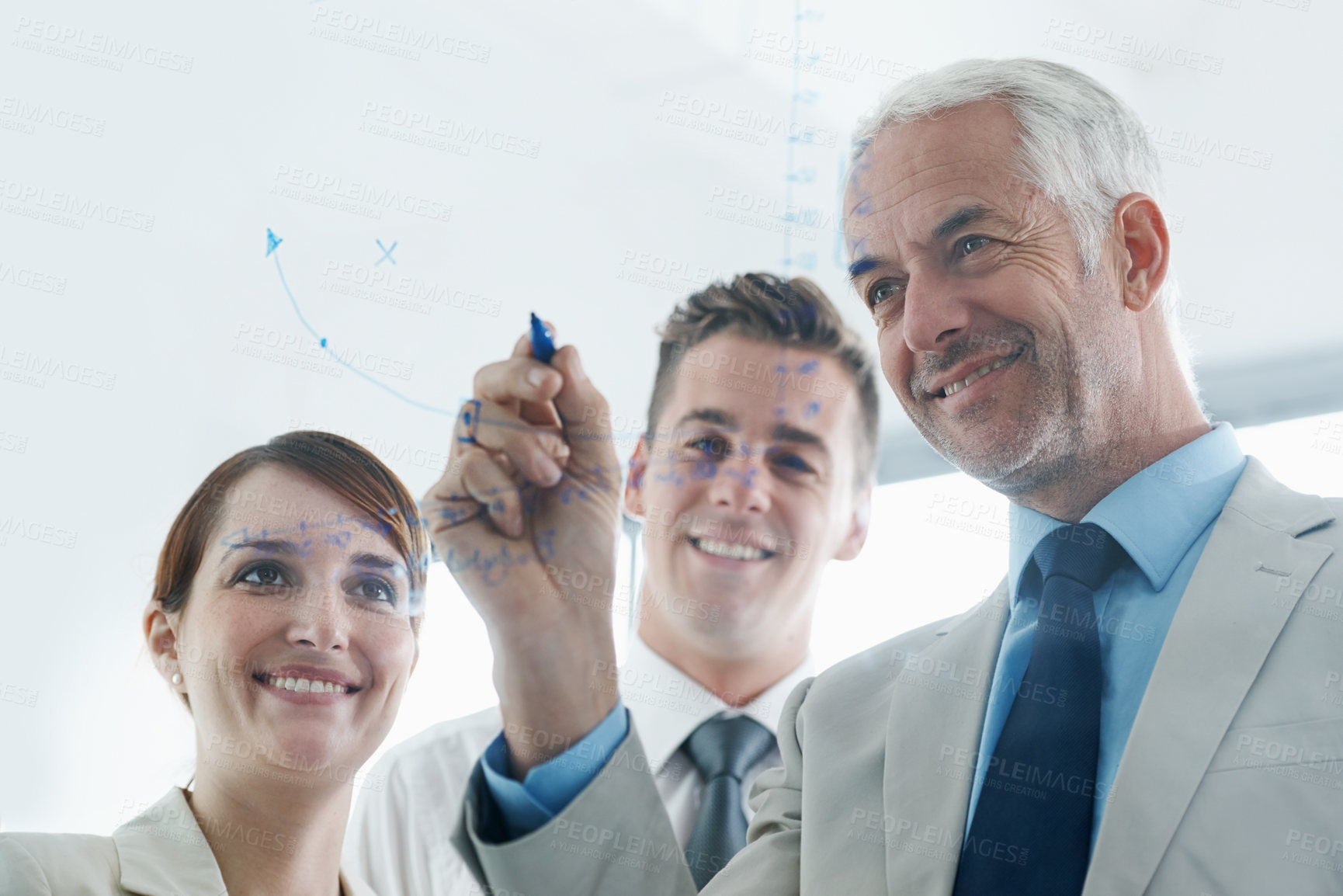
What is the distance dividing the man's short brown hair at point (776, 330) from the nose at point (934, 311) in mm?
300

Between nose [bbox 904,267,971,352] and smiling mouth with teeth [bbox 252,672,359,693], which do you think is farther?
smiling mouth with teeth [bbox 252,672,359,693]

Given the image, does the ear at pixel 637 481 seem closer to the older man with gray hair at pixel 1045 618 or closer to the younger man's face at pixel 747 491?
the younger man's face at pixel 747 491

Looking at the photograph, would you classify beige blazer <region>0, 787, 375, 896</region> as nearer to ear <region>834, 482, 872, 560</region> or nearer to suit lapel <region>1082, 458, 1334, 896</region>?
ear <region>834, 482, 872, 560</region>

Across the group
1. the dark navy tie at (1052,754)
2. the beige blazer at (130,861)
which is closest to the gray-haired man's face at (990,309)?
the dark navy tie at (1052,754)

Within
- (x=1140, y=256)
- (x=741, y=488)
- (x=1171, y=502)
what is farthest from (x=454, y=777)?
(x=1140, y=256)

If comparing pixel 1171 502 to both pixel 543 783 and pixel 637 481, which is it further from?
pixel 543 783

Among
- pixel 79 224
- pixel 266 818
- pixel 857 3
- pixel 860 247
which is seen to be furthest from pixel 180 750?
pixel 857 3

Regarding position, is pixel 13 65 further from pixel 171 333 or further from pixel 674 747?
pixel 674 747

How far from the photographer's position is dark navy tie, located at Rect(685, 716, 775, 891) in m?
1.31

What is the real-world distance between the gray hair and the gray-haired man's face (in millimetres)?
19

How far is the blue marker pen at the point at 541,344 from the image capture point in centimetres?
143

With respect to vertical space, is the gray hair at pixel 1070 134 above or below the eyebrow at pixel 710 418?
above

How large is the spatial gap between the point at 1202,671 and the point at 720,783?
0.66 metres

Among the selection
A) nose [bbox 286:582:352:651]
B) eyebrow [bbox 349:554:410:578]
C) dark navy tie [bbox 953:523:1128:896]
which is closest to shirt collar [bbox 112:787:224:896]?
nose [bbox 286:582:352:651]
